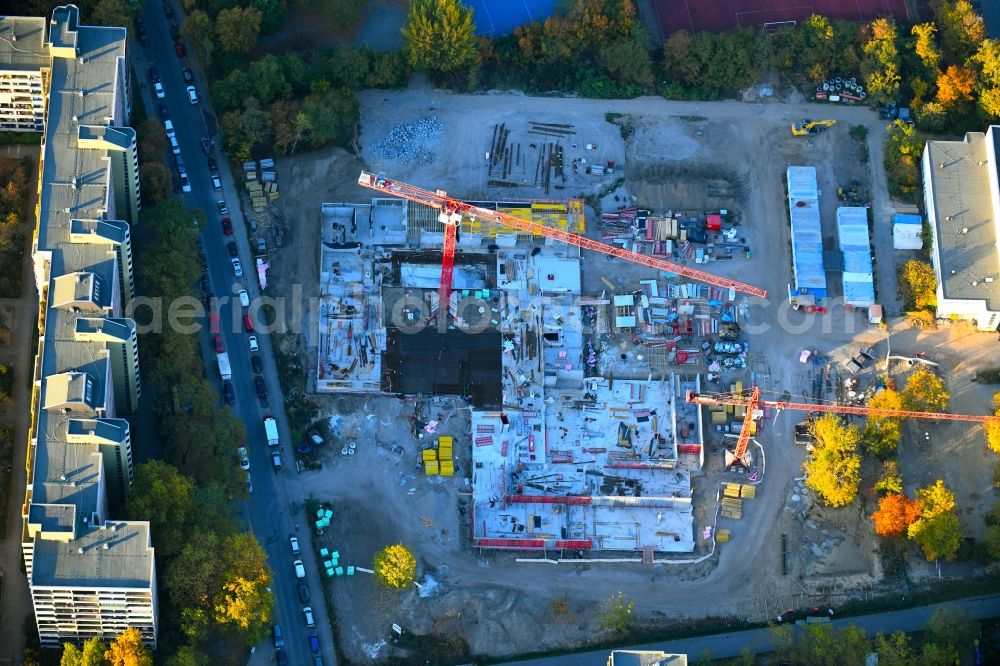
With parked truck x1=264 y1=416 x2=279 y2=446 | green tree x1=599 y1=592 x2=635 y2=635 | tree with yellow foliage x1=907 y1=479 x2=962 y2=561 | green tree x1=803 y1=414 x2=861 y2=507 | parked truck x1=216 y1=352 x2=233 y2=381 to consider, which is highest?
parked truck x1=216 y1=352 x2=233 y2=381

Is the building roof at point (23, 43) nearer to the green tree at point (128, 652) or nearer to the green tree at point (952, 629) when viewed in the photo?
the green tree at point (128, 652)

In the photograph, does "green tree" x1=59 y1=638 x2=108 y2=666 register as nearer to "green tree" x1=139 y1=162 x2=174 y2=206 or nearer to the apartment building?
the apartment building

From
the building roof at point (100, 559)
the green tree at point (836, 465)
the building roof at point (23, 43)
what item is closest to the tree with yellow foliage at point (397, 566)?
the building roof at point (100, 559)

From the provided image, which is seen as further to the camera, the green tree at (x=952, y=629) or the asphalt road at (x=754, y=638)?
the asphalt road at (x=754, y=638)

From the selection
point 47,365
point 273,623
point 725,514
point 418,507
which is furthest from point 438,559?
point 47,365

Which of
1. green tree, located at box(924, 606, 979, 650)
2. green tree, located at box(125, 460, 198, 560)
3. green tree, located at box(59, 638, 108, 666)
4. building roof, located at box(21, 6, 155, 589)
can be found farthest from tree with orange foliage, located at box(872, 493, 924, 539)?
green tree, located at box(59, 638, 108, 666)
